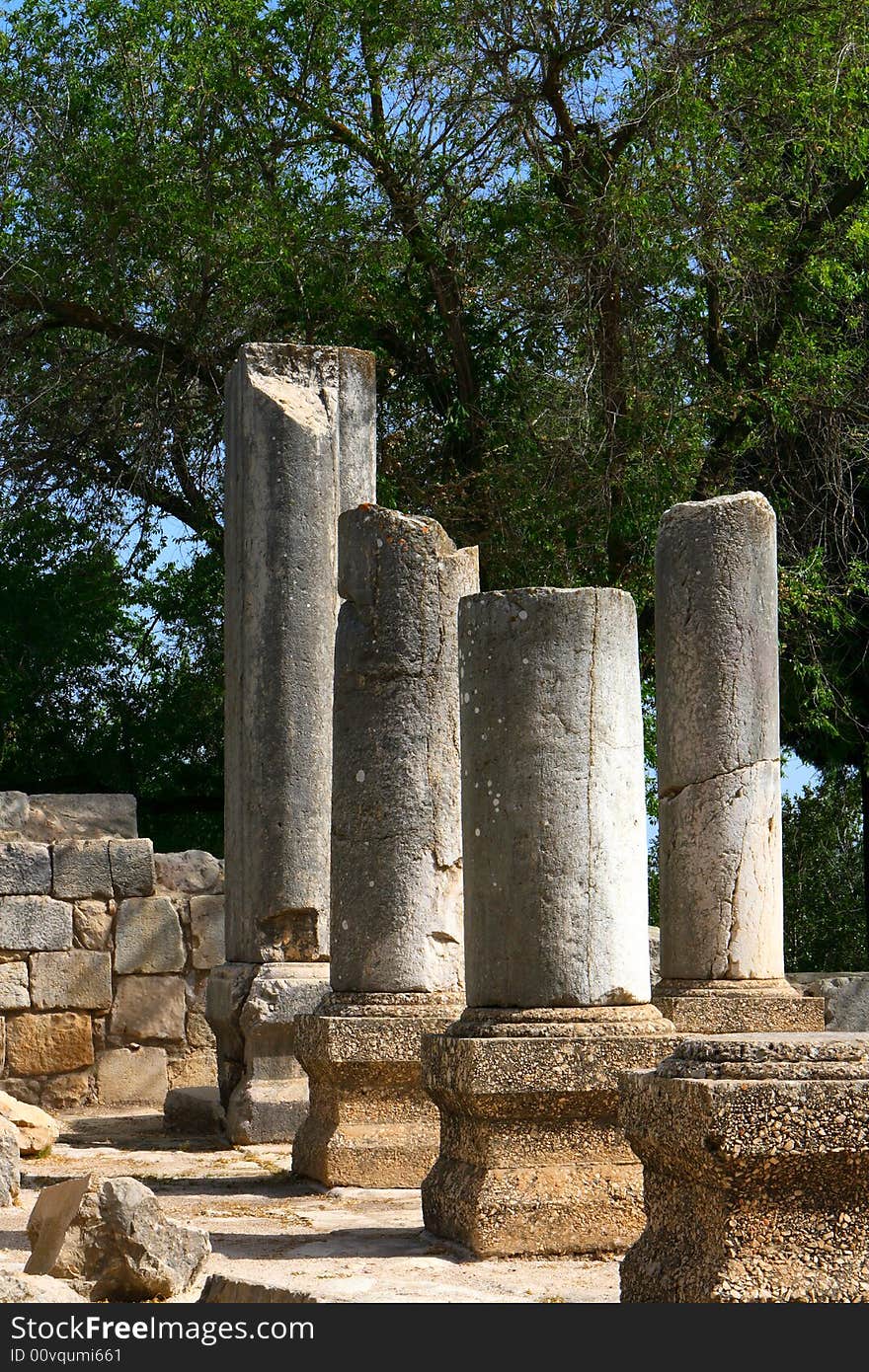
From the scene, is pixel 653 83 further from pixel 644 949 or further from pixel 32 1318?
pixel 32 1318

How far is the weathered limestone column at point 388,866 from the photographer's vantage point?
764 centimetres

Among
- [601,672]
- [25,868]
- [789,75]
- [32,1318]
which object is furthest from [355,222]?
[32,1318]

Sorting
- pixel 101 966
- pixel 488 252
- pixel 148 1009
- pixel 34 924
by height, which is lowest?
pixel 148 1009

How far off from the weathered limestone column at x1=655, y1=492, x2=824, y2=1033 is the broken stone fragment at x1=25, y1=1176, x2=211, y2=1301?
3.96 metres

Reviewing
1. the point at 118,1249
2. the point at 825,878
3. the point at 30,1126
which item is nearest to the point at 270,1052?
the point at 30,1126

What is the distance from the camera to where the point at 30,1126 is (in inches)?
366

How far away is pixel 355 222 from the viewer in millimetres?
15156

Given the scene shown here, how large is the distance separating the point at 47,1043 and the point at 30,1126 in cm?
204

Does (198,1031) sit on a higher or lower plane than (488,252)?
lower

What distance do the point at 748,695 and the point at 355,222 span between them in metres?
7.69

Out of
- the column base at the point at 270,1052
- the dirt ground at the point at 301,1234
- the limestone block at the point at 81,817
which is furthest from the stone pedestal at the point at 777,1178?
the limestone block at the point at 81,817

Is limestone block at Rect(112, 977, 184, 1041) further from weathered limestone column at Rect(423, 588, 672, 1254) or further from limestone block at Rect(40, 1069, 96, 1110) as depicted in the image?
weathered limestone column at Rect(423, 588, 672, 1254)

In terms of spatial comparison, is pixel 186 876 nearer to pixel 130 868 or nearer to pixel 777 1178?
pixel 130 868

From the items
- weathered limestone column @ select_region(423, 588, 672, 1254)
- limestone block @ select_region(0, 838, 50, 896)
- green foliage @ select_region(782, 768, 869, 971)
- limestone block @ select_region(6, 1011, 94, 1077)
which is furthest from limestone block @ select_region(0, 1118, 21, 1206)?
green foliage @ select_region(782, 768, 869, 971)
